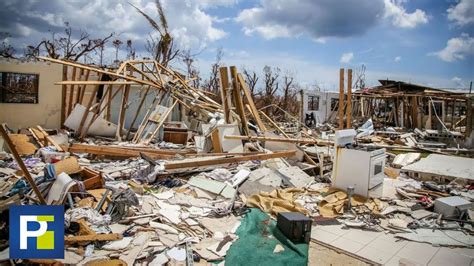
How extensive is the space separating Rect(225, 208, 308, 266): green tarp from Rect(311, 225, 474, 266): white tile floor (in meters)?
0.61

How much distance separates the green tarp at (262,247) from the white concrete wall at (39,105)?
39.4 ft

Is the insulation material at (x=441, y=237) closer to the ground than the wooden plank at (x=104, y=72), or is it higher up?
closer to the ground

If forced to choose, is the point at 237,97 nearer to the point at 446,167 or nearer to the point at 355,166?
the point at 355,166

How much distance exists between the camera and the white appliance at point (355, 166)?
6371mm

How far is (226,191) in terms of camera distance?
6840 millimetres

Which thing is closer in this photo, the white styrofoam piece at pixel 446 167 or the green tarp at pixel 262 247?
the green tarp at pixel 262 247

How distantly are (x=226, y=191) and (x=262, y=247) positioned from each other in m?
2.35

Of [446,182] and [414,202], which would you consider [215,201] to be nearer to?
[414,202]

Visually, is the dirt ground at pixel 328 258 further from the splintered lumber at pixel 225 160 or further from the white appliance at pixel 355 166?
the splintered lumber at pixel 225 160

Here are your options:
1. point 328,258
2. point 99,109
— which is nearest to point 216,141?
point 328,258

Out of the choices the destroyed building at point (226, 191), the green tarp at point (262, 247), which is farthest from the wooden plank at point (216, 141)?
the green tarp at point (262, 247)

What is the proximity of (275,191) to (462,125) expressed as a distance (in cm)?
2087

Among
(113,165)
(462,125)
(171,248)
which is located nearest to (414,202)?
(171,248)

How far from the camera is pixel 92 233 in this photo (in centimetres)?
464
